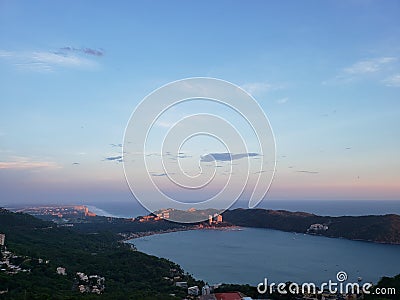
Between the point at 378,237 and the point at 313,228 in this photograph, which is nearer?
the point at 378,237

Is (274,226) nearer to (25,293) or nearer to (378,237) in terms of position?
(378,237)

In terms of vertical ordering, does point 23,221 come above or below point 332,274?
above

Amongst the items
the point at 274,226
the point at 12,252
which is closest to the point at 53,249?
the point at 12,252

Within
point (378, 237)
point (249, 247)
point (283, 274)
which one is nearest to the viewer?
point (283, 274)

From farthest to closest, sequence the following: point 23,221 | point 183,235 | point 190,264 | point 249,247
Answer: point 183,235 < point 249,247 < point 23,221 < point 190,264

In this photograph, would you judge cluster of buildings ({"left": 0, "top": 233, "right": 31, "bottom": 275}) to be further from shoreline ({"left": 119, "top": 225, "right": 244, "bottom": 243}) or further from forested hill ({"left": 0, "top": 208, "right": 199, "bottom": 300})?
shoreline ({"left": 119, "top": 225, "right": 244, "bottom": 243})

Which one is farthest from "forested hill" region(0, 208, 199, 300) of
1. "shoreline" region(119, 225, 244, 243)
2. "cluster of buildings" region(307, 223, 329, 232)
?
"cluster of buildings" region(307, 223, 329, 232)

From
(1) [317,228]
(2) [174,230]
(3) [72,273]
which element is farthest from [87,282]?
(2) [174,230]
